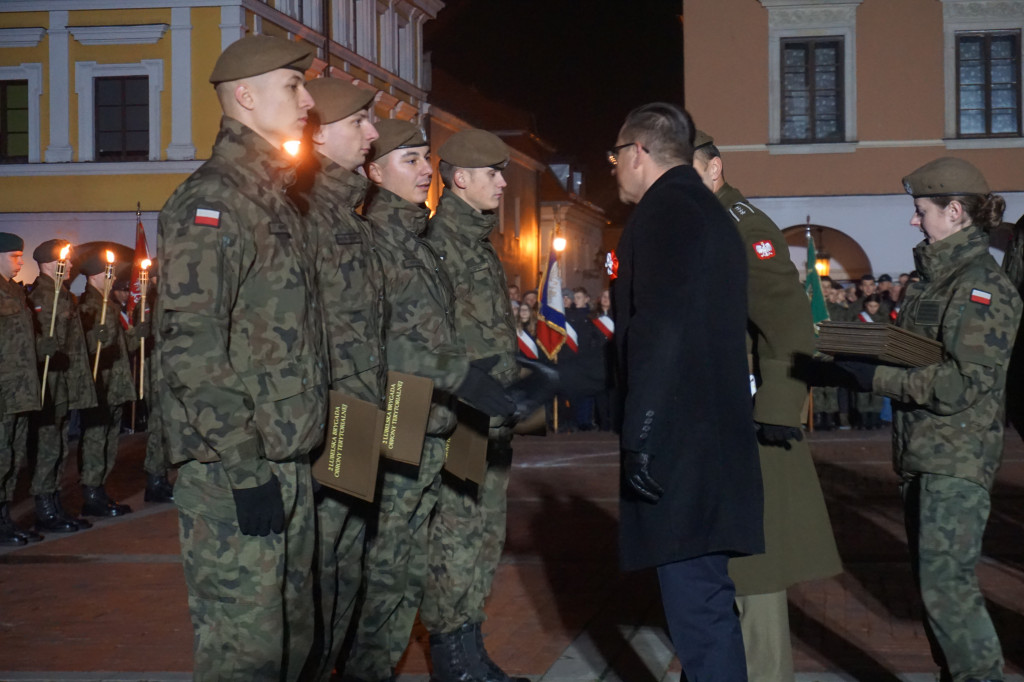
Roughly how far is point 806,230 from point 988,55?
5.05 m

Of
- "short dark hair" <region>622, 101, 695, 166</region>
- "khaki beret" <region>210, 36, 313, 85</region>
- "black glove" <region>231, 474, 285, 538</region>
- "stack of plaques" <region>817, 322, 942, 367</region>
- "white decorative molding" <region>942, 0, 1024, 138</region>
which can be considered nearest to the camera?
"black glove" <region>231, 474, 285, 538</region>

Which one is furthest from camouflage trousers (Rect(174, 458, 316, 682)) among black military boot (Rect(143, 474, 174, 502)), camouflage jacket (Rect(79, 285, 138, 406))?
black military boot (Rect(143, 474, 174, 502))

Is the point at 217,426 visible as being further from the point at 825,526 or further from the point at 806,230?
the point at 806,230

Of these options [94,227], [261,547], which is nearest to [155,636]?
[261,547]

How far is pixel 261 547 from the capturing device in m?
3.91

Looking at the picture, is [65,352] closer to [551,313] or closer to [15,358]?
[15,358]

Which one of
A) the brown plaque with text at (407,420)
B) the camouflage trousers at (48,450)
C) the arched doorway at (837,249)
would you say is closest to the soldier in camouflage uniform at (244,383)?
the brown plaque with text at (407,420)

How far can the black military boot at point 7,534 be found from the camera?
954 centimetres

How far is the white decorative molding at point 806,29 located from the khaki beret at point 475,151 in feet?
69.4

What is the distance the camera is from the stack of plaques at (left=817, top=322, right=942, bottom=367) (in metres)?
4.50

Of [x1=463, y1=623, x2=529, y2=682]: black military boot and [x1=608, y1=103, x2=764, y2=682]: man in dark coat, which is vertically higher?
[x1=608, y1=103, x2=764, y2=682]: man in dark coat

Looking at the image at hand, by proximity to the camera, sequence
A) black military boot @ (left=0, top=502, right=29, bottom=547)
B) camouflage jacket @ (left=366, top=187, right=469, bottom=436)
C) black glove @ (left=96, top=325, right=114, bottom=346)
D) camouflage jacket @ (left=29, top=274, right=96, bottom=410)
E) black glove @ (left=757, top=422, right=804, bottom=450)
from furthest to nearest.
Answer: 1. black glove @ (left=96, top=325, right=114, bottom=346)
2. camouflage jacket @ (left=29, top=274, right=96, bottom=410)
3. black military boot @ (left=0, top=502, right=29, bottom=547)
4. camouflage jacket @ (left=366, top=187, right=469, bottom=436)
5. black glove @ (left=757, top=422, right=804, bottom=450)

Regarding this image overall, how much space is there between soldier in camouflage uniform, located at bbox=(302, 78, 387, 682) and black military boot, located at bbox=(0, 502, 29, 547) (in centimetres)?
534

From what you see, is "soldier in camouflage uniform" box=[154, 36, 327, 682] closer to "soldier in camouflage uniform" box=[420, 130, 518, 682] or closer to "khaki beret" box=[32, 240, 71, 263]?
"soldier in camouflage uniform" box=[420, 130, 518, 682]
